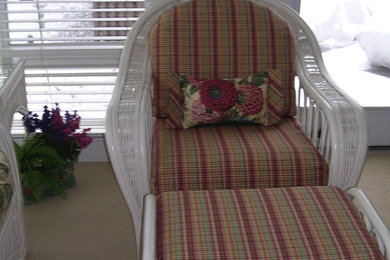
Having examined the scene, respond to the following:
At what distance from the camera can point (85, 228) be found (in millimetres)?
2219

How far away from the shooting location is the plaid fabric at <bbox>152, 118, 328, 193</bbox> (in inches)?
73.2

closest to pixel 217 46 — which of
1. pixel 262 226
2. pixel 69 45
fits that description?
pixel 69 45

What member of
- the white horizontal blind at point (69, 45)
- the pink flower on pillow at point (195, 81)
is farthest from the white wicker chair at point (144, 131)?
the white horizontal blind at point (69, 45)

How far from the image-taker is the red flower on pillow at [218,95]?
208 centimetres

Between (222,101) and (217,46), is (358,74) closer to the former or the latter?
(217,46)

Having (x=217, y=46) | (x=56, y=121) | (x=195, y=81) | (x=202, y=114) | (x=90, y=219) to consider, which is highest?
(x=217, y=46)

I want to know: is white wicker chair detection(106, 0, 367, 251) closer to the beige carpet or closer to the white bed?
the beige carpet

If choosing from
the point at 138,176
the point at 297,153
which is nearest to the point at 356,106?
the point at 297,153

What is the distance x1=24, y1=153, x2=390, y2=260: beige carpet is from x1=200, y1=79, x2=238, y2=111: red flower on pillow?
622mm

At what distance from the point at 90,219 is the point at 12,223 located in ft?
1.85

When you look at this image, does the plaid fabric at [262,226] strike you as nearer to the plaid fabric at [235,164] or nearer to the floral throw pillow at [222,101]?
the plaid fabric at [235,164]

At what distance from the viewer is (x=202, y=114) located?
2088mm

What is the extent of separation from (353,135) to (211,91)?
1.85ft

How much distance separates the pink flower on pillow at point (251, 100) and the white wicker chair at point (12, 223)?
864 mm
